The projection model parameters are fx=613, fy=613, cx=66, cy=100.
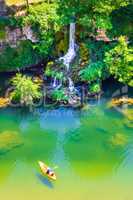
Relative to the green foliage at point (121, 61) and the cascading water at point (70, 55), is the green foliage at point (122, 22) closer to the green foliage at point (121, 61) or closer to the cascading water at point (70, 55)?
the green foliage at point (121, 61)

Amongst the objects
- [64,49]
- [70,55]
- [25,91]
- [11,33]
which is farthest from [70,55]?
[25,91]

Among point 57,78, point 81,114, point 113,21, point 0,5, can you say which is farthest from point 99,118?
point 0,5

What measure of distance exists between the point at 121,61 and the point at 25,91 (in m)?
4.75

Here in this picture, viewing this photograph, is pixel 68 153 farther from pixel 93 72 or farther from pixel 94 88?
pixel 93 72

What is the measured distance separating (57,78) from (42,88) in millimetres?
900

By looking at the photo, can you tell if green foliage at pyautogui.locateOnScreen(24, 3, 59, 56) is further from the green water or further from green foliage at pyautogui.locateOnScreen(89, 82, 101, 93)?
the green water

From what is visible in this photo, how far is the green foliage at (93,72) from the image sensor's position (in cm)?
2969

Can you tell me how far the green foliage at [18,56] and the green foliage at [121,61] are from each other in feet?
13.6

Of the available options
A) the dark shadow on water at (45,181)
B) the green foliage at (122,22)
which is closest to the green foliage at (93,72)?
the green foliage at (122,22)

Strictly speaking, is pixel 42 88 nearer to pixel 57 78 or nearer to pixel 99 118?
pixel 57 78

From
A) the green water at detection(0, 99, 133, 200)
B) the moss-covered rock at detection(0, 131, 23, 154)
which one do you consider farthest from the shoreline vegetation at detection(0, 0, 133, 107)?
the moss-covered rock at detection(0, 131, 23, 154)

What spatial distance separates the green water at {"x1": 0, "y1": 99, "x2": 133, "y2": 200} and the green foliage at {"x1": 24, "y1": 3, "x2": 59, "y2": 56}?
3506 mm

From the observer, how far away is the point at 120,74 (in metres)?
29.2

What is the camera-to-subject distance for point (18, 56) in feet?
101
